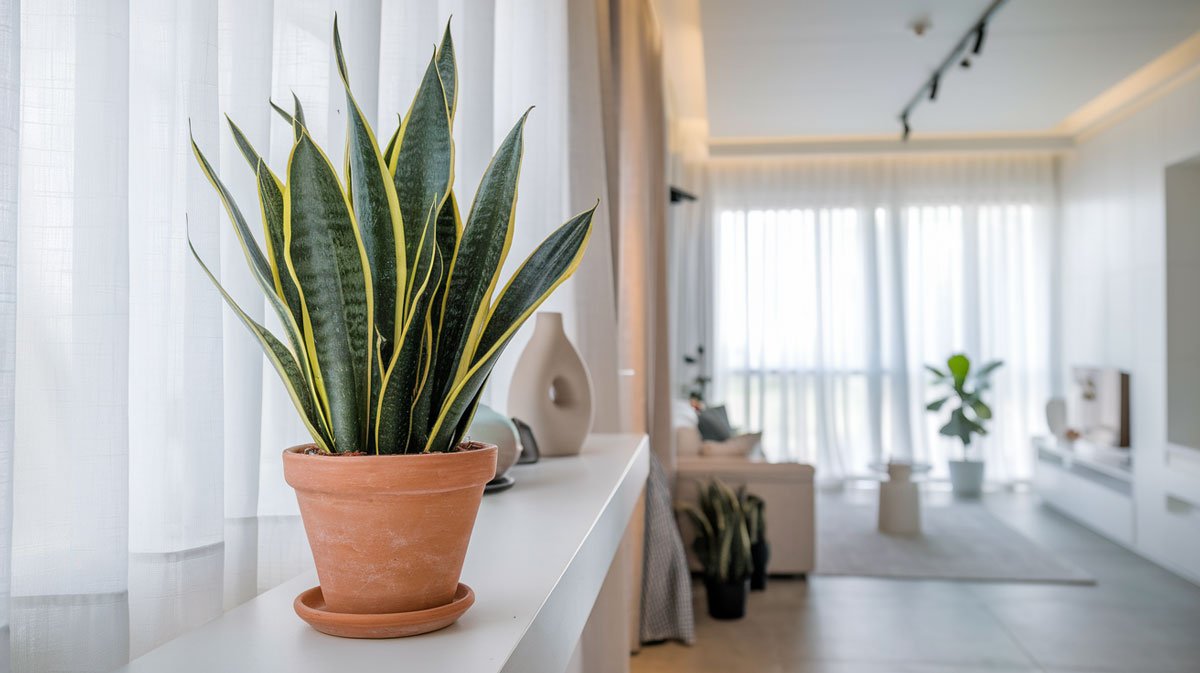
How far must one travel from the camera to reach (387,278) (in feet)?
2.22

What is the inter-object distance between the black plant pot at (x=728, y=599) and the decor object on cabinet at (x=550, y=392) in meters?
2.47

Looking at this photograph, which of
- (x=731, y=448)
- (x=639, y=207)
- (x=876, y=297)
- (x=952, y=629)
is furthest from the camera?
(x=876, y=297)

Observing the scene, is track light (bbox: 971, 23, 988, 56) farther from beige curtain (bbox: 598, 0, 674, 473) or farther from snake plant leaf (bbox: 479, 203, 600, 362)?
snake plant leaf (bbox: 479, 203, 600, 362)

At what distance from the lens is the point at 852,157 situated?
7.66 meters

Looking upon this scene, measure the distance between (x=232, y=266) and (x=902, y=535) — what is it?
5.36m

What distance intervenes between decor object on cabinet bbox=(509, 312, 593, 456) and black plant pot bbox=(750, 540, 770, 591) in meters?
2.90

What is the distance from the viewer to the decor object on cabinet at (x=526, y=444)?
1571 millimetres

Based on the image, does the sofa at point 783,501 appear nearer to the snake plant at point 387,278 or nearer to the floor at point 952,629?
the floor at point 952,629

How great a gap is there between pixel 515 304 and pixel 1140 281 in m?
6.01

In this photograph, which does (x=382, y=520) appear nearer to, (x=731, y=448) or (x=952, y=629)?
(x=952, y=629)

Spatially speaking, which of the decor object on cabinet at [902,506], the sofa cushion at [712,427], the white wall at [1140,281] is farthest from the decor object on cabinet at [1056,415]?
the sofa cushion at [712,427]

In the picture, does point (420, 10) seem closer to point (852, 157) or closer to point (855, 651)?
point (855, 651)

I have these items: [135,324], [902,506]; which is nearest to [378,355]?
[135,324]

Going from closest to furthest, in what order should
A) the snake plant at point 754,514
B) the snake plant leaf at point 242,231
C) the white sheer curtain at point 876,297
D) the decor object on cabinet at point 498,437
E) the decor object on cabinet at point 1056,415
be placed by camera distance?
the snake plant leaf at point 242,231
the decor object on cabinet at point 498,437
the snake plant at point 754,514
the decor object on cabinet at point 1056,415
the white sheer curtain at point 876,297
